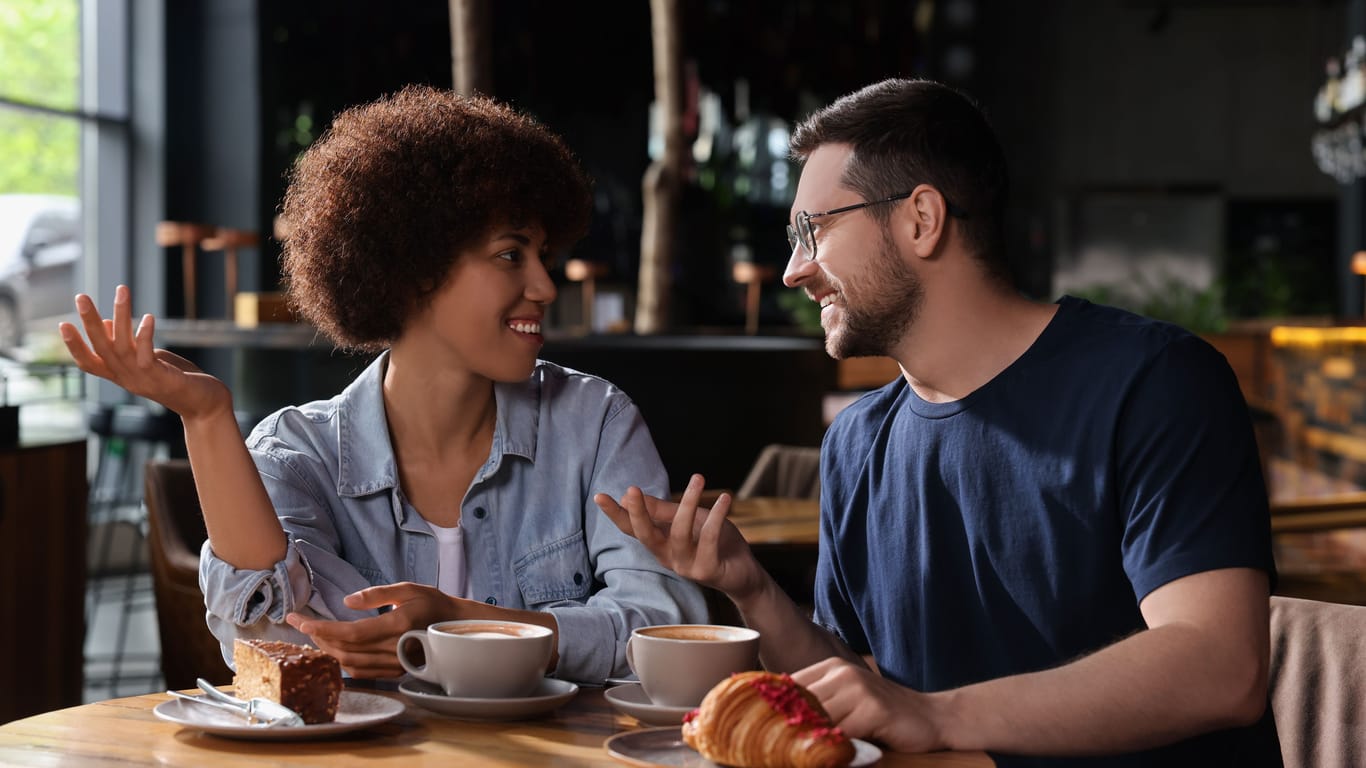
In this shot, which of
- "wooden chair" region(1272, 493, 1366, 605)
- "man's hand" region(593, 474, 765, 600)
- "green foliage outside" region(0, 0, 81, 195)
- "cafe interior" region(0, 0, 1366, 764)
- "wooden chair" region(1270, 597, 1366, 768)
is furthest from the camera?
"green foliage outside" region(0, 0, 81, 195)

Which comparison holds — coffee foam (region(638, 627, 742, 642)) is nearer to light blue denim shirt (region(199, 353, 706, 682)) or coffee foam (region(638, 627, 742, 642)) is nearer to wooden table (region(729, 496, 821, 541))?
light blue denim shirt (region(199, 353, 706, 682))

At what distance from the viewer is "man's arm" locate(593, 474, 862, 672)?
4.26ft

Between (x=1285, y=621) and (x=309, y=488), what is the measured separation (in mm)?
1067

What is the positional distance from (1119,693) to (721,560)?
38cm

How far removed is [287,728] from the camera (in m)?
1.07

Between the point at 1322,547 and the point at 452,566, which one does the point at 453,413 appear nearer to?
the point at 452,566

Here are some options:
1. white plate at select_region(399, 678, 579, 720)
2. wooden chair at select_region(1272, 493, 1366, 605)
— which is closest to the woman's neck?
white plate at select_region(399, 678, 579, 720)

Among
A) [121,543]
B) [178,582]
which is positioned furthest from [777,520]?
[121,543]

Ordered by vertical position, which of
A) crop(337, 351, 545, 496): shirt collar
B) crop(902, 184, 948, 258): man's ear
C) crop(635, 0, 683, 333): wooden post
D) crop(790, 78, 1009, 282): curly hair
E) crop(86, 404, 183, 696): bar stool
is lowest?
crop(86, 404, 183, 696): bar stool

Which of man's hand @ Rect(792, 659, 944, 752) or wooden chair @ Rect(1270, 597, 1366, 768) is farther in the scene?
wooden chair @ Rect(1270, 597, 1366, 768)

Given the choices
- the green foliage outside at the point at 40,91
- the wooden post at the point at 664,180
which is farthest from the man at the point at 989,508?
the green foliage outside at the point at 40,91

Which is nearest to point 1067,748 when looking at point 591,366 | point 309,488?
point 309,488

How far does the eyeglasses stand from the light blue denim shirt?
0.28 m

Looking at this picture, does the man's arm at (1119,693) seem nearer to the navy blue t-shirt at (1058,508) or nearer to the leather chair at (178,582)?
the navy blue t-shirt at (1058,508)
